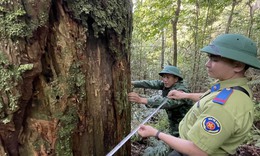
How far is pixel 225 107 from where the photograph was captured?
1.61 m

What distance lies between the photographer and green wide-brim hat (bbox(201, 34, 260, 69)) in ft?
5.43

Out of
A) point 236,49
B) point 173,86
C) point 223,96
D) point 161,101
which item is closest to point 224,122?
point 223,96

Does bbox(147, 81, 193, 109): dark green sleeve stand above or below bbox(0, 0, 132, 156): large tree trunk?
below

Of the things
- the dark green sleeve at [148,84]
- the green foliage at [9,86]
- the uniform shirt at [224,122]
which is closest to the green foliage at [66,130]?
the green foliage at [9,86]

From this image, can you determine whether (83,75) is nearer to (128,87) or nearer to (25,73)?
(25,73)

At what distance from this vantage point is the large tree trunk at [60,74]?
147cm

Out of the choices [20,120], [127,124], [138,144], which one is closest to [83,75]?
[20,120]

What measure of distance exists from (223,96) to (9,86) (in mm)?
1592

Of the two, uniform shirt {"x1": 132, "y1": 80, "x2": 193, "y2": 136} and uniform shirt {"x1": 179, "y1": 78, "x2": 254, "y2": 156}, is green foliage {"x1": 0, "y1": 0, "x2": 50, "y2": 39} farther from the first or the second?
uniform shirt {"x1": 132, "y1": 80, "x2": 193, "y2": 136}

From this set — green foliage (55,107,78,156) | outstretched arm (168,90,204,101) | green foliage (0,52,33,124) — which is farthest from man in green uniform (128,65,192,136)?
green foliage (0,52,33,124)

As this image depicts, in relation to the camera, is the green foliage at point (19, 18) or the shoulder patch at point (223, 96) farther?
the shoulder patch at point (223, 96)

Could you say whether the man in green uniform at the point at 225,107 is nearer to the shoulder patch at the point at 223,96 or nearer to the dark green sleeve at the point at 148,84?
the shoulder patch at the point at 223,96

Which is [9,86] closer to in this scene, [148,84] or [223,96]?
[223,96]

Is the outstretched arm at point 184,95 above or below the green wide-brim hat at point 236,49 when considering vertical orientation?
below
